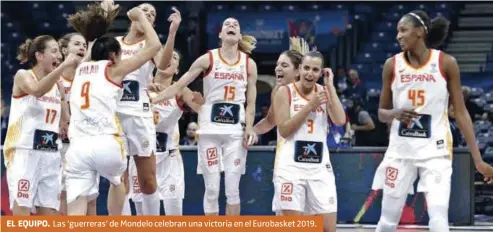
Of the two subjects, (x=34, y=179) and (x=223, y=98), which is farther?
(x=223, y=98)

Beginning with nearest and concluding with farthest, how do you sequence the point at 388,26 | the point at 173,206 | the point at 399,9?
the point at 173,206 → the point at 388,26 → the point at 399,9

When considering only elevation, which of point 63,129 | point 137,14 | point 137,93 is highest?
point 137,14

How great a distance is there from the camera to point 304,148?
350 inches

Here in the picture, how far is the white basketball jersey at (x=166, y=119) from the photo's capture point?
37.1ft

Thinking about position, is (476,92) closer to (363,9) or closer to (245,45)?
(363,9)

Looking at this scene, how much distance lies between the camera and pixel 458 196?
509 inches

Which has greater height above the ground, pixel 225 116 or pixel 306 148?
pixel 225 116

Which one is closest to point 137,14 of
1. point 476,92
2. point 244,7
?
point 476,92

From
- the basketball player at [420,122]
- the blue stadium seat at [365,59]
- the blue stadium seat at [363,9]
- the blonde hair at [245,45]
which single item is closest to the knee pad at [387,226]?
the basketball player at [420,122]

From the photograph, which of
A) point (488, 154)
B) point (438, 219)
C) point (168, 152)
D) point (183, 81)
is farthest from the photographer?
point (488, 154)

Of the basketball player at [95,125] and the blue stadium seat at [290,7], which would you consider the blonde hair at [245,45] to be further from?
the blue stadium seat at [290,7]

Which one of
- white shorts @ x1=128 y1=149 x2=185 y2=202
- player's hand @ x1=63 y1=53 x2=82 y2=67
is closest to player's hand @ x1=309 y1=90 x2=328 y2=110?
player's hand @ x1=63 y1=53 x2=82 y2=67

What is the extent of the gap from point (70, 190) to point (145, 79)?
67.3 inches
